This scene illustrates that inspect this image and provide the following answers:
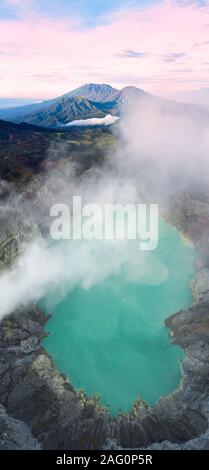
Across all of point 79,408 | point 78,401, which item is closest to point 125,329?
point 78,401

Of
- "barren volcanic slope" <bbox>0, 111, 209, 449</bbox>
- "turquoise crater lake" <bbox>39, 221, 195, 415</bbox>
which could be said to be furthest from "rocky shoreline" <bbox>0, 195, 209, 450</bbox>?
"turquoise crater lake" <bbox>39, 221, 195, 415</bbox>

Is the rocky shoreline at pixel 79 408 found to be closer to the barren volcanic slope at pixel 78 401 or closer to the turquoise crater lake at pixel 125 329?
the barren volcanic slope at pixel 78 401

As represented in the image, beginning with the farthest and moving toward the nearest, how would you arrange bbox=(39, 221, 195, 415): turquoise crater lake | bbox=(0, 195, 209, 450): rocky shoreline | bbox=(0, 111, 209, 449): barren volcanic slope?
1. bbox=(39, 221, 195, 415): turquoise crater lake
2. bbox=(0, 111, 209, 449): barren volcanic slope
3. bbox=(0, 195, 209, 450): rocky shoreline

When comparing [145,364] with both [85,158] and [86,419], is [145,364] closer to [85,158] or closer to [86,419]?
[86,419]

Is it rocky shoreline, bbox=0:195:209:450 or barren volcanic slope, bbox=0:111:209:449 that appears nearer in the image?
rocky shoreline, bbox=0:195:209:450

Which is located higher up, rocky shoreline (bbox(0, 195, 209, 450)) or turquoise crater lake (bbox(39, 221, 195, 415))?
turquoise crater lake (bbox(39, 221, 195, 415))

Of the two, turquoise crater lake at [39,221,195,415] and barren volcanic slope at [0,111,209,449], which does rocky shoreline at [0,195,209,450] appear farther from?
turquoise crater lake at [39,221,195,415]

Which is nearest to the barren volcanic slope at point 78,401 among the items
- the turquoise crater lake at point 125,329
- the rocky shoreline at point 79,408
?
the rocky shoreline at point 79,408
